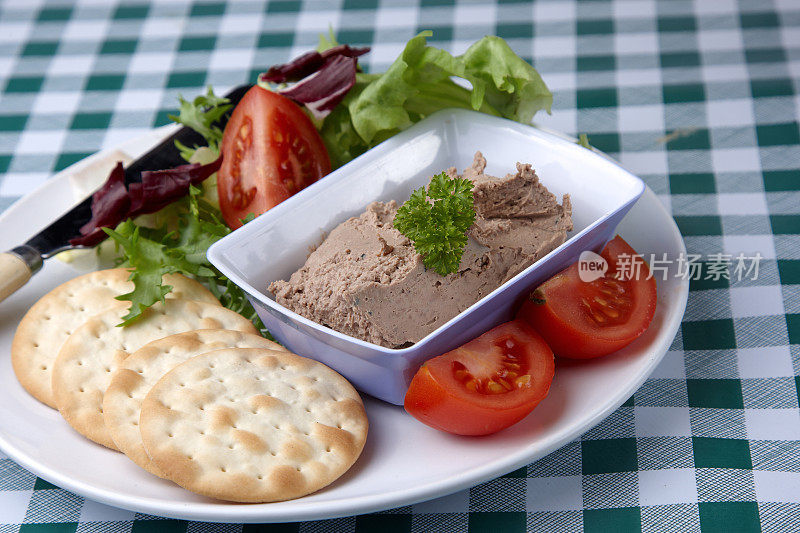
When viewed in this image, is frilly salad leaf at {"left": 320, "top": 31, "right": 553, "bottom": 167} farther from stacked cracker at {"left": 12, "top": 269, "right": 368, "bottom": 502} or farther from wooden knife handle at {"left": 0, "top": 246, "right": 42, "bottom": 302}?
wooden knife handle at {"left": 0, "top": 246, "right": 42, "bottom": 302}

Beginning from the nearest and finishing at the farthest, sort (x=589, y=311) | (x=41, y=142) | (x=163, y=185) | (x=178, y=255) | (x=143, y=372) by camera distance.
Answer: (x=143, y=372) < (x=589, y=311) < (x=178, y=255) < (x=163, y=185) < (x=41, y=142)

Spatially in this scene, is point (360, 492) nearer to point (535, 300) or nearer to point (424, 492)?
point (424, 492)

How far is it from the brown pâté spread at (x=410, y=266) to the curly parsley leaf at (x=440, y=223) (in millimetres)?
55

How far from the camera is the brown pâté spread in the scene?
3.08m

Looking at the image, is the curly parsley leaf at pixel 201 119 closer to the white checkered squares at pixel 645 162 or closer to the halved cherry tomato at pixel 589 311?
the halved cherry tomato at pixel 589 311

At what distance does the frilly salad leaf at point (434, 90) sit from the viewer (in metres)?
3.88

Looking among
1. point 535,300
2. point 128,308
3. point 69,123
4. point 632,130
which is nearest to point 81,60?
point 69,123

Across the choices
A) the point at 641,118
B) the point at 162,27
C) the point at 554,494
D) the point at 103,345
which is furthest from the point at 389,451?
the point at 162,27

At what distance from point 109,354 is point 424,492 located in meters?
1.35

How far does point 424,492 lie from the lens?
2715 millimetres

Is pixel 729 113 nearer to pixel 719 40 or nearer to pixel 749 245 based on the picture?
pixel 719 40

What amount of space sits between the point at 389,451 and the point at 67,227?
1911 millimetres

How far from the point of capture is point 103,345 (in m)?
3.30

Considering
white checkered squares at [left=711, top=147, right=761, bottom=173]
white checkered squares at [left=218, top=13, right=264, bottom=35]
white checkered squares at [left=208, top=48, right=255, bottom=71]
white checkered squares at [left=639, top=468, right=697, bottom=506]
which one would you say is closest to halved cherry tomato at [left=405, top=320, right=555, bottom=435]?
white checkered squares at [left=639, top=468, right=697, bottom=506]
